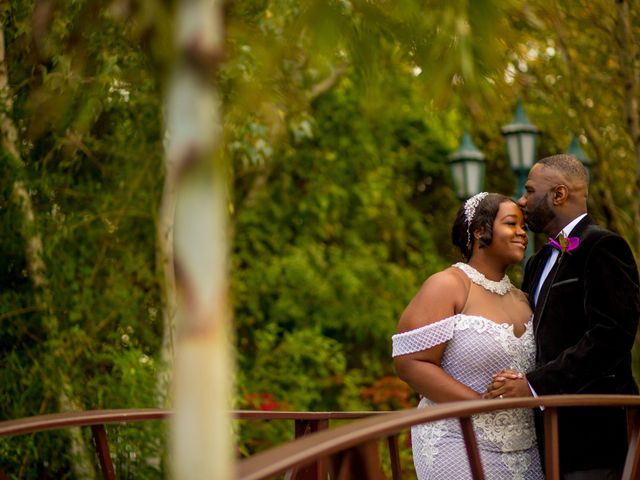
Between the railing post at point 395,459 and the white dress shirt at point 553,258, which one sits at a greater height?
the white dress shirt at point 553,258

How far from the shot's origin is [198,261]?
128 centimetres

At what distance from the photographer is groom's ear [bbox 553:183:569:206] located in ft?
13.1

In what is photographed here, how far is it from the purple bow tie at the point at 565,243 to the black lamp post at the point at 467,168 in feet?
25.7

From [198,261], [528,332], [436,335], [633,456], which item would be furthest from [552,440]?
[198,261]

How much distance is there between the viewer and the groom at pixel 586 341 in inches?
144

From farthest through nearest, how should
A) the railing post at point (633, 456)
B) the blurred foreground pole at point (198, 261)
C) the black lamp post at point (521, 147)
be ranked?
the black lamp post at point (521, 147), the railing post at point (633, 456), the blurred foreground pole at point (198, 261)

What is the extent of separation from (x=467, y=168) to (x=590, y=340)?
819cm

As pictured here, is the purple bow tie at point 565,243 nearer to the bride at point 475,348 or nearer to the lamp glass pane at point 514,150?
the bride at point 475,348

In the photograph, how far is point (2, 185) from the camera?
7.30m

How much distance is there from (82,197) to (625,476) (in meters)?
5.44

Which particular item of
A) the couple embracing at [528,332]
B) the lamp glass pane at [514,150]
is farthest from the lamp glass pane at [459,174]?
the couple embracing at [528,332]

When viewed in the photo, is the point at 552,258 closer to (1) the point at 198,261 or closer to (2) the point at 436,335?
(2) the point at 436,335

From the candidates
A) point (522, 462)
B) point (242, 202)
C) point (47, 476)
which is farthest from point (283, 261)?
point (522, 462)

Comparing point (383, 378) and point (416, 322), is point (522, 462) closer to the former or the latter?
point (416, 322)
